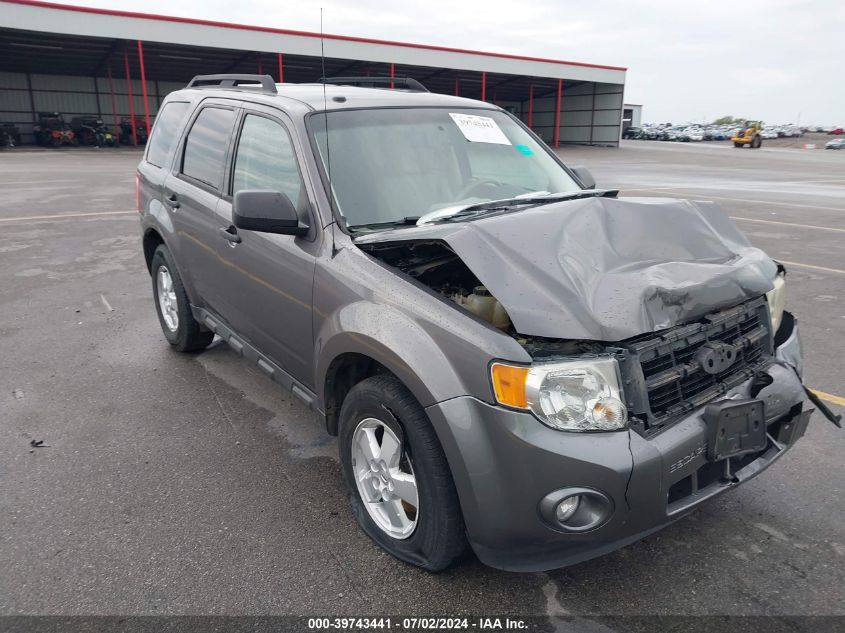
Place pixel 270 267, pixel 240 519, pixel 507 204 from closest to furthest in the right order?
pixel 240 519 → pixel 507 204 → pixel 270 267

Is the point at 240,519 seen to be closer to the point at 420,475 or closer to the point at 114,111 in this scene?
the point at 420,475

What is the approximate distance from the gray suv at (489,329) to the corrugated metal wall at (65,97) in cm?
4237

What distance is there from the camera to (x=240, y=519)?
2996mm

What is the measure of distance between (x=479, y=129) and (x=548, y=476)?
233 centimetres

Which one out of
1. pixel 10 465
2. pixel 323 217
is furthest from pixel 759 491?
pixel 10 465

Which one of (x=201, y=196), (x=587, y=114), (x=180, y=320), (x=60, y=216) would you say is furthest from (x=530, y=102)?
(x=201, y=196)

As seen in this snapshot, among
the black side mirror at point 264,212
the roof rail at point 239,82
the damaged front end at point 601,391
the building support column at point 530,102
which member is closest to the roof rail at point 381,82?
the roof rail at point 239,82

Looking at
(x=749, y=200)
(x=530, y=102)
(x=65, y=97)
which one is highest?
(x=530, y=102)

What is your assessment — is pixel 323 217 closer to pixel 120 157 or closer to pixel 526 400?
pixel 526 400

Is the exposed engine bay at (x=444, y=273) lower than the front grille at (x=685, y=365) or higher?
higher

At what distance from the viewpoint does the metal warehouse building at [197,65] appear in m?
29.4

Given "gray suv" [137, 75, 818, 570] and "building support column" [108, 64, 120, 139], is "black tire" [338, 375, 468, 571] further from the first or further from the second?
"building support column" [108, 64, 120, 139]

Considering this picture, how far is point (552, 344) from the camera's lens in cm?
236

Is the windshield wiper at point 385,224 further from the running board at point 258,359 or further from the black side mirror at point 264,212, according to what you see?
the running board at point 258,359
